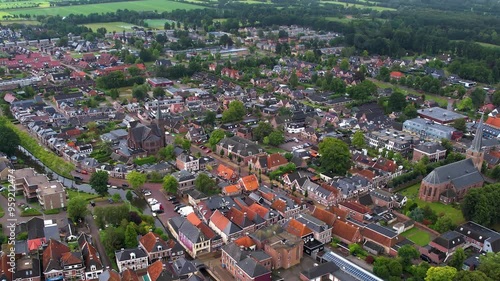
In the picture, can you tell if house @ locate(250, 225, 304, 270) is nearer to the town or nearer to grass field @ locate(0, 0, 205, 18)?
the town

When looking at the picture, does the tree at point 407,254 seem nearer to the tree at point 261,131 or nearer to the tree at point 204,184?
the tree at point 204,184

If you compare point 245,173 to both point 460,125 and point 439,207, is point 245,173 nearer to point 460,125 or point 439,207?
point 439,207

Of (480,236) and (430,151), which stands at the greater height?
(430,151)

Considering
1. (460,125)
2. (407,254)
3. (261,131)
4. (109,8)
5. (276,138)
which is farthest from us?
(109,8)

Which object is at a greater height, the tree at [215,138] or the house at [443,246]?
the tree at [215,138]

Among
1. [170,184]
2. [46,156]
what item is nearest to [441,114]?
[170,184]

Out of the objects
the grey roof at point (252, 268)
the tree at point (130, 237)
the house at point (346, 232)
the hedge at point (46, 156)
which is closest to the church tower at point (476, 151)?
the house at point (346, 232)
